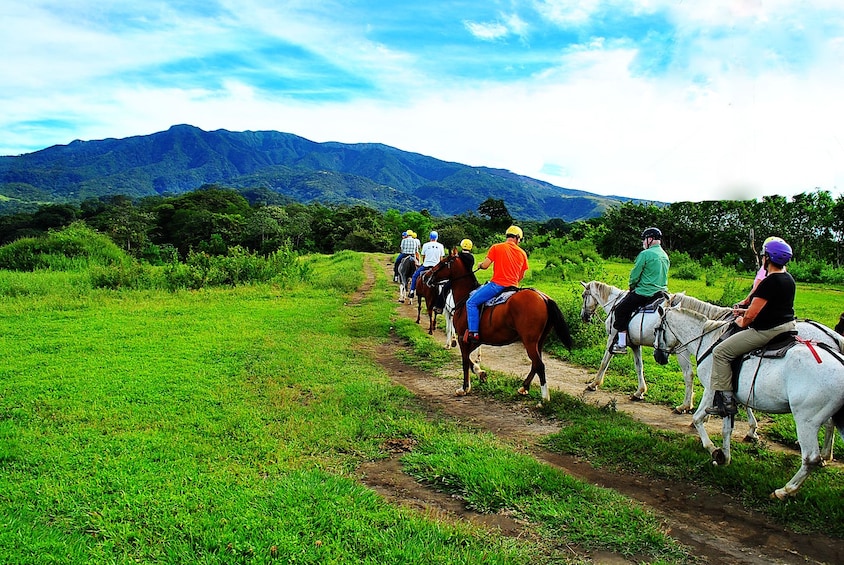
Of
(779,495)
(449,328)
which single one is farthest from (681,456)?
(449,328)

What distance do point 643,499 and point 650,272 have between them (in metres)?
3.89

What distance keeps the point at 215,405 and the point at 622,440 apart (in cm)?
579

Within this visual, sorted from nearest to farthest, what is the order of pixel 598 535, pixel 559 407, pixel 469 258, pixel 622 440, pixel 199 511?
pixel 598 535 → pixel 199 511 → pixel 622 440 → pixel 559 407 → pixel 469 258

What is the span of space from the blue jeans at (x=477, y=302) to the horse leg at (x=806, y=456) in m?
4.40

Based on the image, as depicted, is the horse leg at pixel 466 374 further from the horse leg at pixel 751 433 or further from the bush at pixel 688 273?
the bush at pixel 688 273

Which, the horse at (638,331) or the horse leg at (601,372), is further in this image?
Result: the horse leg at (601,372)

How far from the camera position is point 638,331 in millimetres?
7801

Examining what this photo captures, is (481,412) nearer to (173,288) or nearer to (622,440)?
(622,440)

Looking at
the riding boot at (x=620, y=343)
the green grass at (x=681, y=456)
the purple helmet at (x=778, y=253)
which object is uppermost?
the purple helmet at (x=778, y=253)

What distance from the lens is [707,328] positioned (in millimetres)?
6316

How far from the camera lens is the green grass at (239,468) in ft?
13.0

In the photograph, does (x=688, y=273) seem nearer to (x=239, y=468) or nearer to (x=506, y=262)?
(x=506, y=262)

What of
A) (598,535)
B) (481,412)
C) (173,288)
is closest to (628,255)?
(173,288)

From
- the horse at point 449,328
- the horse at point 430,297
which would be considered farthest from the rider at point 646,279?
the horse at point 430,297
